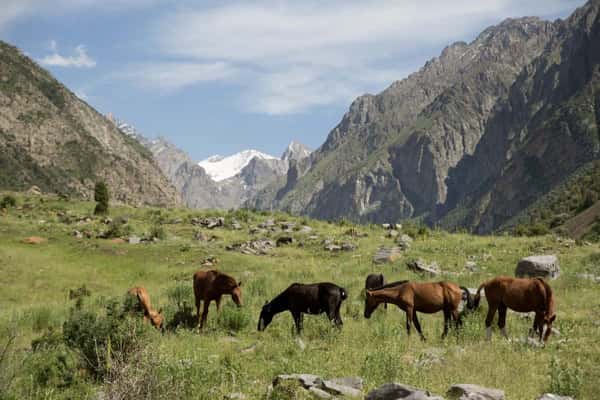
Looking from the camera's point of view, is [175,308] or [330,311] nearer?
[330,311]

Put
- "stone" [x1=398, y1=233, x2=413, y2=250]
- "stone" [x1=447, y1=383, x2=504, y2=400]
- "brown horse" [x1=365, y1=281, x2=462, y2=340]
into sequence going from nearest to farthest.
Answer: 1. "stone" [x1=447, y1=383, x2=504, y2=400]
2. "brown horse" [x1=365, y1=281, x2=462, y2=340]
3. "stone" [x1=398, y1=233, x2=413, y2=250]

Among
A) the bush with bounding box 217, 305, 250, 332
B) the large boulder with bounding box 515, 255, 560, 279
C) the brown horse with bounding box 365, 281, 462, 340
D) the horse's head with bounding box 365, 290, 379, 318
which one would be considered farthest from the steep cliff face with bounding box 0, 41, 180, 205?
the brown horse with bounding box 365, 281, 462, 340

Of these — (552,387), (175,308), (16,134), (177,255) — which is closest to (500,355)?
(552,387)

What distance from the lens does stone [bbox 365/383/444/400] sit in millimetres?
7562

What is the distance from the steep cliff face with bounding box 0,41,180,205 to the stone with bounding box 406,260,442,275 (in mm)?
110803

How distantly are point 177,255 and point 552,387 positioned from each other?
2550 centimetres

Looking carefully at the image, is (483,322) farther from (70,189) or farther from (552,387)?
(70,189)

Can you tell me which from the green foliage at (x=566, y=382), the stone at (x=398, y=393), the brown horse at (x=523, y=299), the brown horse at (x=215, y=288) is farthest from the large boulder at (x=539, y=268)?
the stone at (x=398, y=393)

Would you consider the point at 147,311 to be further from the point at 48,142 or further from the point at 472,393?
the point at 48,142

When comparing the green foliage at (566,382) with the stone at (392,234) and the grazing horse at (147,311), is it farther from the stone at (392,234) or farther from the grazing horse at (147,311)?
the stone at (392,234)

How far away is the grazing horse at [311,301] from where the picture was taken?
14360 millimetres

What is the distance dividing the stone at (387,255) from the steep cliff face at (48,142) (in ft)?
352

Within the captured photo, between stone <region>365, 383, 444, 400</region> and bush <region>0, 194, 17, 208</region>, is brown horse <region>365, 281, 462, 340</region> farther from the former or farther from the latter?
bush <region>0, 194, 17, 208</region>

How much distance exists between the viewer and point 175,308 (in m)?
17.6
